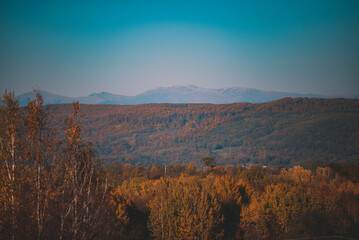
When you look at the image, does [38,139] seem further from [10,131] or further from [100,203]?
[100,203]

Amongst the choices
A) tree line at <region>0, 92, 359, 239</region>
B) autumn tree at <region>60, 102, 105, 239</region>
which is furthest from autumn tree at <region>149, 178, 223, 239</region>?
autumn tree at <region>60, 102, 105, 239</region>

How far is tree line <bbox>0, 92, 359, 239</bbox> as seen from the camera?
13.4 m

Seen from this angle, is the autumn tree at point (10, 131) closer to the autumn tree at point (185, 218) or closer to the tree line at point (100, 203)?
the tree line at point (100, 203)

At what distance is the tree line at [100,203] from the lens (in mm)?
13414

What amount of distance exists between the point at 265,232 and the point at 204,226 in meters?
8.78

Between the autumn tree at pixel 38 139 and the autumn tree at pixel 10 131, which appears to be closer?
the autumn tree at pixel 38 139

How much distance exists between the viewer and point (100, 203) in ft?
50.5

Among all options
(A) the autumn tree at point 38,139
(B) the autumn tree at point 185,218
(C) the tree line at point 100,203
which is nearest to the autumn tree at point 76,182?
(C) the tree line at point 100,203

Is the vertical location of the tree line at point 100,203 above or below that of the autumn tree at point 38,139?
below

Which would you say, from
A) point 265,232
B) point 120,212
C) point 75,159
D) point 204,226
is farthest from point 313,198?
point 75,159

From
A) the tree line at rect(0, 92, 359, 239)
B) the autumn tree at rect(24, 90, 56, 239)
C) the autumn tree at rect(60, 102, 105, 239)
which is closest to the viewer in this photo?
the autumn tree at rect(24, 90, 56, 239)

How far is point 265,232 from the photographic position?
37062mm

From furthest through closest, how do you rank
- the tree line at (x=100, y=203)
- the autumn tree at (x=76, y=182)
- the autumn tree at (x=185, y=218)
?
the autumn tree at (x=185, y=218) < the autumn tree at (x=76, y=182) < the tree line at (x=100, y=203)

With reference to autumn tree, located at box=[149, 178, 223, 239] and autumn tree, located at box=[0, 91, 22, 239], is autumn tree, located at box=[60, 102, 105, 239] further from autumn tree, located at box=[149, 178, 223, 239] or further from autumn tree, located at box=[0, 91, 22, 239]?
autumn tree, located at box=[149, 178, 223, 239]
